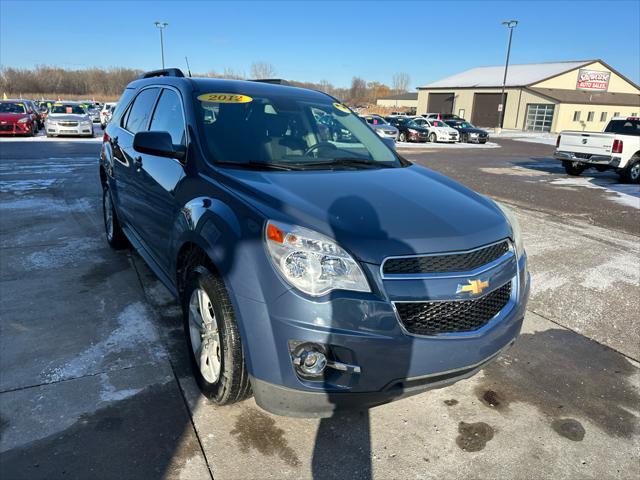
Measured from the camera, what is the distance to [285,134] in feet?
11.5

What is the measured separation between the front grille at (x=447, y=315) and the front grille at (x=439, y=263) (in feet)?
0.50

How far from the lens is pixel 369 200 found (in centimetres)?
266

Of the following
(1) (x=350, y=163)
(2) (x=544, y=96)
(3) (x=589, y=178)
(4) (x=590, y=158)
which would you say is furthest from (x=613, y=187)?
(2) (x=544, y=96)

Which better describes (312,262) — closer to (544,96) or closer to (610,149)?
(610,149)

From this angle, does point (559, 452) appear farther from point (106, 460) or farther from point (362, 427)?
point (106, 460)

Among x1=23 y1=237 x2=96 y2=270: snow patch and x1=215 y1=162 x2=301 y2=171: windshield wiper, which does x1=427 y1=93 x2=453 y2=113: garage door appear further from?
x1=215 y1=162 x2=301 y2=171: windshield wiper

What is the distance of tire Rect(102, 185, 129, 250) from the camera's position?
525 centimetres

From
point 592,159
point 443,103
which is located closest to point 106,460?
point 592,159

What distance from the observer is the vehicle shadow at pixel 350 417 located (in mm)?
2193

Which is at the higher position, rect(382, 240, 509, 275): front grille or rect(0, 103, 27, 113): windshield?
rect(0, 103, 27, 113): windshield

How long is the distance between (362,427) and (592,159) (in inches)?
519

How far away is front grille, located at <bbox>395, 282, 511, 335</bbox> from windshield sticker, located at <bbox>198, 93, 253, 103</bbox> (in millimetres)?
2104

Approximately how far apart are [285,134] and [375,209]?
1.27 m

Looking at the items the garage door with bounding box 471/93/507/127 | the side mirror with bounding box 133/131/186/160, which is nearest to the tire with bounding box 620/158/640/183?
the side mirror with bounding box 133/131/186/160
